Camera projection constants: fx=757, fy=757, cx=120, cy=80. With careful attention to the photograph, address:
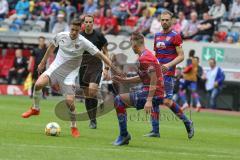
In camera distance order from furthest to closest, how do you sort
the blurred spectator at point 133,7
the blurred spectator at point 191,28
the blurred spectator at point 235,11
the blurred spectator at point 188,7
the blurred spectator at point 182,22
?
the blurred spectator at point 133,7, the blurred spectator at point 188,7, the blurred spectator at point 235,11, the blurred spectator at point 182,22, the blurred spectator at point 191,28

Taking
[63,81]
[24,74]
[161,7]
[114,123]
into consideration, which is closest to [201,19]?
[161,7]

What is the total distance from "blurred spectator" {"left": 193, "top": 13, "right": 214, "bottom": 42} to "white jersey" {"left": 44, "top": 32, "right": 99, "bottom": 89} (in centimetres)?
1459

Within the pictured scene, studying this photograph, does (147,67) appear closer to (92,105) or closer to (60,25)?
(92,105)

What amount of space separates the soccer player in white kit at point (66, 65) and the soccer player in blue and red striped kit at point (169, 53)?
1.67 m

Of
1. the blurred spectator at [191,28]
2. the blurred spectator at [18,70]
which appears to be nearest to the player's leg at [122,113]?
the blurred spectator at [191,28]

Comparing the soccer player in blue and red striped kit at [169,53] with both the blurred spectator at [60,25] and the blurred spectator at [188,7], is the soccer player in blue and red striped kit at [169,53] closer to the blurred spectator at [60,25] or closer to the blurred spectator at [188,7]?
the blurred spectator at [188,7]

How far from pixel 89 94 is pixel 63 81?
7.48ft

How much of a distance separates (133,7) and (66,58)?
17218mm

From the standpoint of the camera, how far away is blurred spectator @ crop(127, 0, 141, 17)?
30.9m

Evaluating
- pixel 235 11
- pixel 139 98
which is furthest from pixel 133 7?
pixel 139 98

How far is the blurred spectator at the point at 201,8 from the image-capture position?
29681 millimetres

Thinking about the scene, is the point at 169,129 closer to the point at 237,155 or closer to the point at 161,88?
the point at 161,88

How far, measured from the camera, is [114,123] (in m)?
18.1

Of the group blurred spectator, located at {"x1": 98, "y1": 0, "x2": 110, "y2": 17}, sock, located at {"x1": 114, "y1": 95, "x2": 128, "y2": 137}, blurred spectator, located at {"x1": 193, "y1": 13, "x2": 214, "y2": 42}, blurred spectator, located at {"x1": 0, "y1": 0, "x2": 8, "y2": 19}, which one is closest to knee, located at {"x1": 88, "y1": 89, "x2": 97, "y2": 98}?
sock, located at {"x1": 114, "y1": 95, "x2": 128, "y2": 137}
